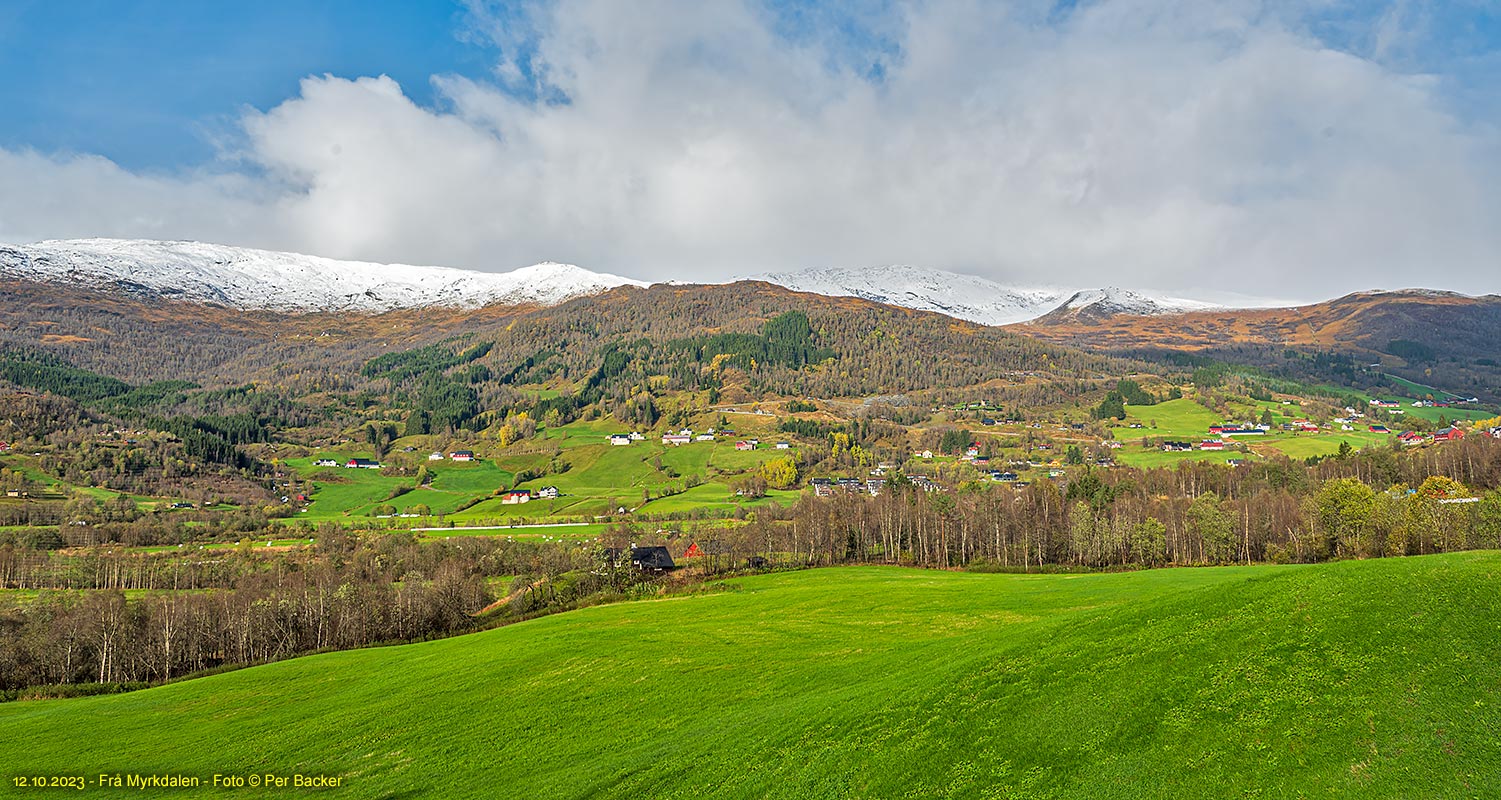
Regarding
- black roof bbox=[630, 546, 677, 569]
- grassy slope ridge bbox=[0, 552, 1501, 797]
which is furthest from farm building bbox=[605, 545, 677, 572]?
grassy slope ridge bbox=[0, 552, 1501, 797]

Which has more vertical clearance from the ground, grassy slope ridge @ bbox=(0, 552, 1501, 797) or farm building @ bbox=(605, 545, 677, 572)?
grassy slope ridge @ bbox=(0, 552, 1501, 797)

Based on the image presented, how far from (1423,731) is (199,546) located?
550 ft

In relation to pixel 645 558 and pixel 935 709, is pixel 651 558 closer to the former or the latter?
pixel 645 558

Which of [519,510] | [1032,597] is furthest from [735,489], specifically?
[1032,597]

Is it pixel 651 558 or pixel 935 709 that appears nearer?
pixel 935 709

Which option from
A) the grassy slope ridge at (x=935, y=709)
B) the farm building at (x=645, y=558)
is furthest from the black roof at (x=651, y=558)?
the grassy slope ridge at (x=935, y=709)

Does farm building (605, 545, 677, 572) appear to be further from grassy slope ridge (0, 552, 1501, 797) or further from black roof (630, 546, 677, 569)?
grassy slope ridge (0, 552, 1501, 797)

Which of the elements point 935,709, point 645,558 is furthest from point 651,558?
point 935,709

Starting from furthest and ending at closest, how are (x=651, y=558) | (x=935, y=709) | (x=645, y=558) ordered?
(x=651, y=558)
(x=645, y=558)
(x=935, y=709)

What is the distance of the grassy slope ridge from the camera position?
15648mm

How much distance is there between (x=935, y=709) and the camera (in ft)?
74.1

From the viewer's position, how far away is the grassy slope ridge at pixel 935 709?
51.3ft

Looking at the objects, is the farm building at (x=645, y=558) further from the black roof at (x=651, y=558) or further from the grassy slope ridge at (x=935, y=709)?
the grassy slope ridge at (x=935, y=709)

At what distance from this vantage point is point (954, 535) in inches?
4476
